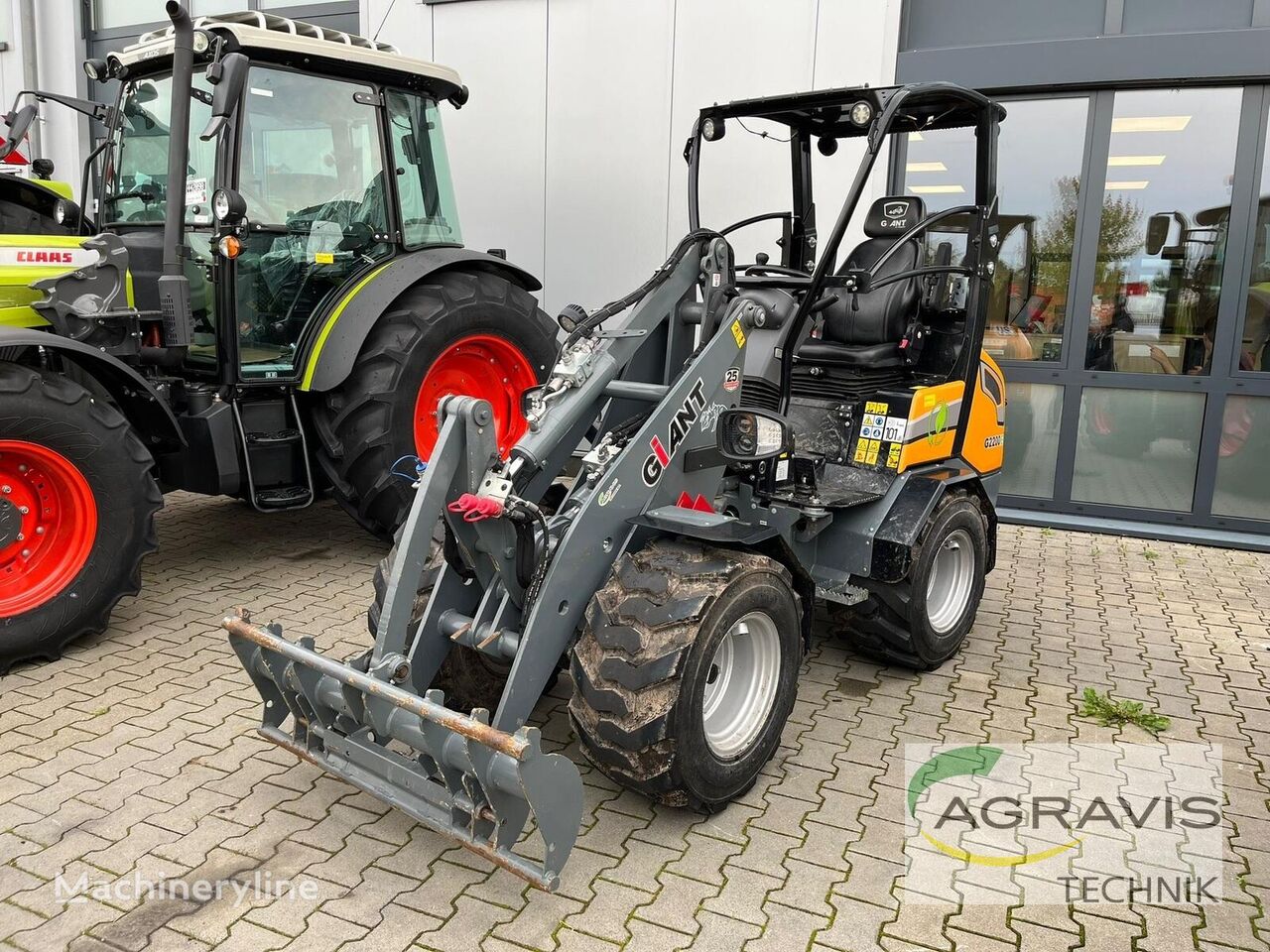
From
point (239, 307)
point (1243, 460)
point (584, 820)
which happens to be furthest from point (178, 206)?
point (1243, 460)

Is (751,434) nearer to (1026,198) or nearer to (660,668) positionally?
(660,668)

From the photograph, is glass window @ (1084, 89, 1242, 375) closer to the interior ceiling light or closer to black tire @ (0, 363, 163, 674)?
the interior ceiling light

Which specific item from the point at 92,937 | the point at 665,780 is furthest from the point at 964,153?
the point at 92,937

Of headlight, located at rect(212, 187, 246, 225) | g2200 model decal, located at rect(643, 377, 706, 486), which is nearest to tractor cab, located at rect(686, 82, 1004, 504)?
g2200 model decal, located at rect(643, 377, 706, 486)

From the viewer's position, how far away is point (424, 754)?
2789 mm

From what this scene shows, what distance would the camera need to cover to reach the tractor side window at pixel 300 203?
5059 mm

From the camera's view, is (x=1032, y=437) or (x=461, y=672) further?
Answer: (x=1032, y=437)

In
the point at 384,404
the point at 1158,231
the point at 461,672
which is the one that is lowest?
the point at 461,672

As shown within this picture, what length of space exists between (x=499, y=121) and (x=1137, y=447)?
549 cm

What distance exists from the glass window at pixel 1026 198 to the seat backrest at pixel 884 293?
261cm

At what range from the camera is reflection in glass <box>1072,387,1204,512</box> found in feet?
22.8

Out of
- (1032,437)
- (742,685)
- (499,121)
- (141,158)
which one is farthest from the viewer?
(499,121)

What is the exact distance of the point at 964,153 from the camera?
7184 millimetres

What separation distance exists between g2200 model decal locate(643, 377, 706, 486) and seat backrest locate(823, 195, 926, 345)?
140 centimetres
